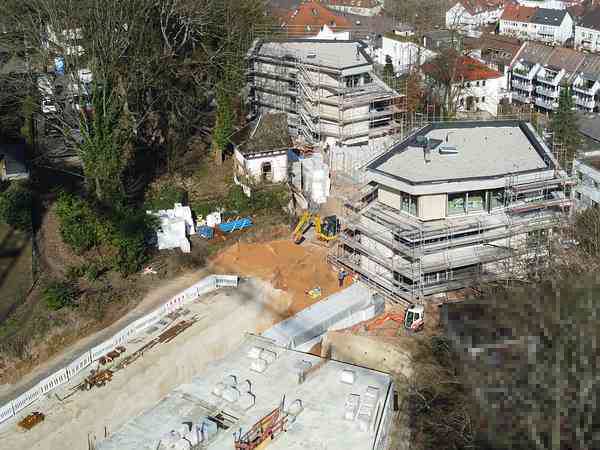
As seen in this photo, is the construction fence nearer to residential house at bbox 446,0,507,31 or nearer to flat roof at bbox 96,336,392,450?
flat roof at bbox 96,336,392,450

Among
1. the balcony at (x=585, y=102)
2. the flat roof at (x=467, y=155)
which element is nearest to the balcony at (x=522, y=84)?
the balcony at (x=585, y=102)

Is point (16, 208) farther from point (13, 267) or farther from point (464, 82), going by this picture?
point (464, 82)

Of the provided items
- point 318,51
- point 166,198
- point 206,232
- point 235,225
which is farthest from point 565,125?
point 166,198

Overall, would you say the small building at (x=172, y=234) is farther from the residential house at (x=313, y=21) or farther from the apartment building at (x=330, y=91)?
the residential house at (x=313, y=21)

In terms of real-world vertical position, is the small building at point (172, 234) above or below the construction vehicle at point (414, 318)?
above

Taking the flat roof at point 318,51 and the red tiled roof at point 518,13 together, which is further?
the red tiled roof at point 518,13

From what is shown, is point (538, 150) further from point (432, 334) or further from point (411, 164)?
point (432, 334)
